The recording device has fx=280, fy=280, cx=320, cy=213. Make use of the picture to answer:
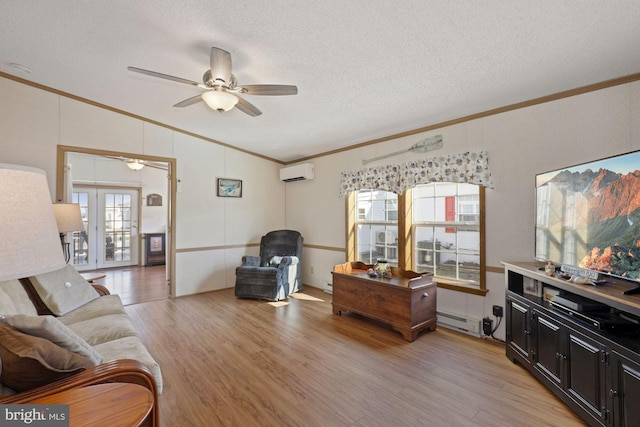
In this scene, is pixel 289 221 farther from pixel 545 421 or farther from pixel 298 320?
pixel 545 421

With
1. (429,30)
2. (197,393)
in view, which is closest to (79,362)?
(197,393)

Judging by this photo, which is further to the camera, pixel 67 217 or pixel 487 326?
pixel 67 217

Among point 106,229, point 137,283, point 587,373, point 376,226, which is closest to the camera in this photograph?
point 587,373

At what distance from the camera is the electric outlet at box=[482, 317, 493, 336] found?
2.92 m

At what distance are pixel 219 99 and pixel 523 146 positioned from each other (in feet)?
9.53

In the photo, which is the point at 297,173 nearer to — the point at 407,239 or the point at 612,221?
the point at 407,239

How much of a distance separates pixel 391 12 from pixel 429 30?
12.3 inches

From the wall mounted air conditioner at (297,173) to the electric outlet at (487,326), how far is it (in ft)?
11.2

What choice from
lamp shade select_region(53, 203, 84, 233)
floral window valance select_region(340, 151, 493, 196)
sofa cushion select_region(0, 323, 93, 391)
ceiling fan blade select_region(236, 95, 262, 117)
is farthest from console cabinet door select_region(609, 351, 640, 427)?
lamp shade select_region(53, 203, 84, 233)

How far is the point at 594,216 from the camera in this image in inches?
74.5

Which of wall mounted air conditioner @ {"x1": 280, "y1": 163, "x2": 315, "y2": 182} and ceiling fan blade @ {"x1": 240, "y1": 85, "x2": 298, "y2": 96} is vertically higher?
ceiling fan blade @ {"x1": 240, "y1": 85, "x2": 298, "y2": 96}

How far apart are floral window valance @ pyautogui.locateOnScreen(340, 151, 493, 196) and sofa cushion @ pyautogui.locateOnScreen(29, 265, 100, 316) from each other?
3.43m

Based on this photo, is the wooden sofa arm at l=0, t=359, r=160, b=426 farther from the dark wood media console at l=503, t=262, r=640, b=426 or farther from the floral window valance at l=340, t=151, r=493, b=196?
the floral window valance at l=340, t=151, r=493, b=196

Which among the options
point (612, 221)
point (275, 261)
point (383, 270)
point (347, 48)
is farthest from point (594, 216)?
point (275, 261)
